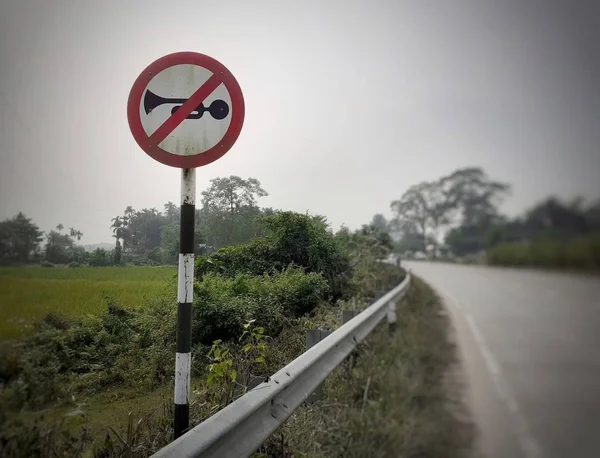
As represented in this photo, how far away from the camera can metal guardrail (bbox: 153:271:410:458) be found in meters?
1.56

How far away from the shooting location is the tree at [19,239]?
4.46ft

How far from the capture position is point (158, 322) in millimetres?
2135

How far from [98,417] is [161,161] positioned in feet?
3.73

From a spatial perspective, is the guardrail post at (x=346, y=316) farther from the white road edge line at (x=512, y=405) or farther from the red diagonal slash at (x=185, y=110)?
Answer: the white road edge line at (x=512, y=405)

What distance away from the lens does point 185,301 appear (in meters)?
2.02

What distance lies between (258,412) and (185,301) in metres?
0.61

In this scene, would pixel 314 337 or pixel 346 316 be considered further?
pixel 346 316

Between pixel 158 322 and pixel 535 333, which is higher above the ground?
pixel 535 333

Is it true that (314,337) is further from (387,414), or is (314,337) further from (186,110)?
(186,110)

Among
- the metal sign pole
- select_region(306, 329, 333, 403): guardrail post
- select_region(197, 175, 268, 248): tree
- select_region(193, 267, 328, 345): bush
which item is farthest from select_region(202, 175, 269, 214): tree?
select_region(306, 329, 333, 403): guardrail post

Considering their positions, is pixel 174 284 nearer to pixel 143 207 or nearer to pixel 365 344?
pixel 143 207

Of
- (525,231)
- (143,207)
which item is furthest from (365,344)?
(525,231)

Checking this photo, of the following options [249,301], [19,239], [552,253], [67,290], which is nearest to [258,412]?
[249,301]

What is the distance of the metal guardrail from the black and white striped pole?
33 cm
